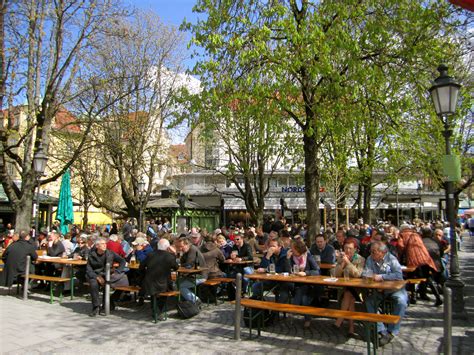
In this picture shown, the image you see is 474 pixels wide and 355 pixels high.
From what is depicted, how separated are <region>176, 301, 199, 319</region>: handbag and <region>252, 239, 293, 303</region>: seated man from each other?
120 cm

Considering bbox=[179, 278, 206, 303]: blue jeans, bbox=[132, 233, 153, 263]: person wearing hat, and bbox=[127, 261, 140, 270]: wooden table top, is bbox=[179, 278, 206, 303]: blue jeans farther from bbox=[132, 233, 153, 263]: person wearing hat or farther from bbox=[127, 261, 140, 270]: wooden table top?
bbox=[132, 233, 153, 263]: person wearing hat

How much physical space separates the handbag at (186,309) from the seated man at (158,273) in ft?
1.09

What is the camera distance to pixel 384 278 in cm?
655

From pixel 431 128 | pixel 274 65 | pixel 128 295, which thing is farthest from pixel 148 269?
pixel 431 128

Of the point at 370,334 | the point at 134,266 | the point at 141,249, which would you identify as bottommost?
the point at 370,334

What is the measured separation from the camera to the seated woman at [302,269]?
7390 mm

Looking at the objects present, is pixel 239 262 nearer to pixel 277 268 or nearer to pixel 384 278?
pixel 277 268

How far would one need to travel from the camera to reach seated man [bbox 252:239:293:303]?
295 inches

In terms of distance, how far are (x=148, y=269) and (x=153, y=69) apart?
1768 cm

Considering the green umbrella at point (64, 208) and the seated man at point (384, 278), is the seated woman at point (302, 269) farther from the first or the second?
the green umbrella at point (64, 208)

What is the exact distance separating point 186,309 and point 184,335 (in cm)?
117

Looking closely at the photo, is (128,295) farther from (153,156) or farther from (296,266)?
(153,156)

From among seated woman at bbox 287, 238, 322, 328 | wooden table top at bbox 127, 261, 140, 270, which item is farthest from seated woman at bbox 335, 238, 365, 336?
wooden table top at bbox 127, 261, 140, 270

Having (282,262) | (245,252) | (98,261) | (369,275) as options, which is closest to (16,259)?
(98,261)
